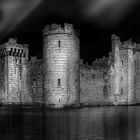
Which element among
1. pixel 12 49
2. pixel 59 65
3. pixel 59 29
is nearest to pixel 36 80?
pixel 12 49

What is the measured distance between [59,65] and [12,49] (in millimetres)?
7919

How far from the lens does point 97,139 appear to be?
8.89 m

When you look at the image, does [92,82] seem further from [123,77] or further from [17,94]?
[17,94]

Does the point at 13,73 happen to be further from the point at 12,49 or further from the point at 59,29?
the point at 59,29

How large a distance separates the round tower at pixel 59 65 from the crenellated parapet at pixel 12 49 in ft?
20.6

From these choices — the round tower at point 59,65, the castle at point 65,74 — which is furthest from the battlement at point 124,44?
the round tower at point 59,65

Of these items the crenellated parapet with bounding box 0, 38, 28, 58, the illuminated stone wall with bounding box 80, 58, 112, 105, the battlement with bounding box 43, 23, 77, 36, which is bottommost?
the illuminated stone wall with bounding box 80, 58, 112, 105

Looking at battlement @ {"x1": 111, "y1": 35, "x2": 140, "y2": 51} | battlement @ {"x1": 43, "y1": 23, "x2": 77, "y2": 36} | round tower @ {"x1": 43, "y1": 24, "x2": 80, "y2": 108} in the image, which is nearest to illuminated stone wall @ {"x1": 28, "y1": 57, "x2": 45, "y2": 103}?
round tower @ {"x1": 43, "y1": 24, "x2": 80, "y2": 108}

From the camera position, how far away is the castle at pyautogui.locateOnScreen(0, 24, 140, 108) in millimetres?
24188

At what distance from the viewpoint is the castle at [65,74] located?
24188mm

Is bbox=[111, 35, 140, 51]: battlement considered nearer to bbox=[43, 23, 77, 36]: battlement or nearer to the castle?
the castle

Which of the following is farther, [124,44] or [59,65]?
[124,44]

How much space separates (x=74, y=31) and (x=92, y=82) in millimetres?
6891

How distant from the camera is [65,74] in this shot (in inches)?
955
